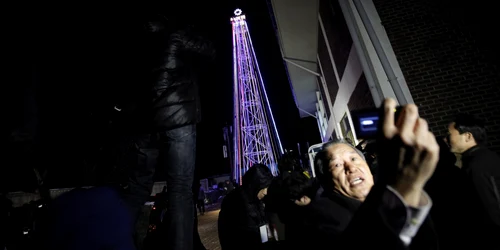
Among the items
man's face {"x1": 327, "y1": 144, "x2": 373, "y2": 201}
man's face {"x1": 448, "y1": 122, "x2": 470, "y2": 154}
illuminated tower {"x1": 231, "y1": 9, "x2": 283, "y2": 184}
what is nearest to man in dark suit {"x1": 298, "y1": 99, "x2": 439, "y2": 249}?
man's face {"x1": 327, "y1": 144, "x2": 373, "y2": 201}

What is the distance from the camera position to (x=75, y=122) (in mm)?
2691

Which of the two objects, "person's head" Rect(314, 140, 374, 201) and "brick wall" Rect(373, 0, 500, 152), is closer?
"person's head" Rect(314, 140, 374, 201)

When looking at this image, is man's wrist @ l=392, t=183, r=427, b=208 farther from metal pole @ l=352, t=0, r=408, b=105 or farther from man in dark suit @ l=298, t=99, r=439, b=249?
metal pole @ l=352, t=0, r=408, b=105

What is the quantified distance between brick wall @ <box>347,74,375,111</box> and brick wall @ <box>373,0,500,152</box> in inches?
32.0

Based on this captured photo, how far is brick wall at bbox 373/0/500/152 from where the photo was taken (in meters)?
4.77

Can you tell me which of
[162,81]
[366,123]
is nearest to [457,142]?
[366,123]

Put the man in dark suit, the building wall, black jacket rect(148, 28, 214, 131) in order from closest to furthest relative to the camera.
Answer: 1. the man in dark suit
2. black jacket rect(148, 28, 214, 131)
3. the building wall

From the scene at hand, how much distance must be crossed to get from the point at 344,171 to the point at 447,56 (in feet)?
17.8

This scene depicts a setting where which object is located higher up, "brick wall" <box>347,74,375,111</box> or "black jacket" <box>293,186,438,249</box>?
"brick wall" <box>347,74,375,111</box>

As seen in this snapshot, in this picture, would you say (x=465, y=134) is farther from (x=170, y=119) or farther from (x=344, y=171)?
(x=170, y=119)

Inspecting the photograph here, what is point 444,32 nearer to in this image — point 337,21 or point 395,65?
point 395,65

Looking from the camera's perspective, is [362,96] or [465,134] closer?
[465,134]

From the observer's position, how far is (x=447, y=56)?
508cm

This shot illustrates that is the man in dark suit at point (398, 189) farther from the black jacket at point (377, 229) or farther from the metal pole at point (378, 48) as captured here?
the metal pole at point (378, 48)
